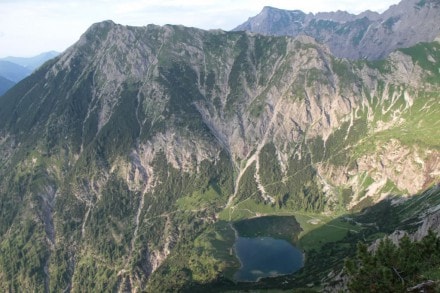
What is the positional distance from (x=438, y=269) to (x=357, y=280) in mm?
11172

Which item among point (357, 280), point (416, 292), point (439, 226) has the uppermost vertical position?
point (416, 292)

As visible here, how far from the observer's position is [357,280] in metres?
64.2

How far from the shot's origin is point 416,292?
52.6 meters

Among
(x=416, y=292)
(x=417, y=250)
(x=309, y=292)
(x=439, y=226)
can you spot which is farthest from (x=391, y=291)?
(x=439, y=226)

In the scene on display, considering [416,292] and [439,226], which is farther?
[439,226]

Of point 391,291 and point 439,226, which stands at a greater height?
point 391,291

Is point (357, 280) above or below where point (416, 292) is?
below

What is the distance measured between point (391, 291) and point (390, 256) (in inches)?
317

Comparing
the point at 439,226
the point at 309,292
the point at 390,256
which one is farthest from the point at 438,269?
the point at 439,226

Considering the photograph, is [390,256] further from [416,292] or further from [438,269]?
[416,292]

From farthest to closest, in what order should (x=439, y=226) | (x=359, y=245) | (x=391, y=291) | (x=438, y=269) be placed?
1. (x=439, y=226)
2. (x=359, y=245)
3. (x=438, y=269)
4. (x=391, y=291)

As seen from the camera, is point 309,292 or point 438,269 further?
point 309,292

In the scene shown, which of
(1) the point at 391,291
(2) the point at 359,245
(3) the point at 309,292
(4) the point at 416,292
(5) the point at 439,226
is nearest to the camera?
(4) the point at 416,292

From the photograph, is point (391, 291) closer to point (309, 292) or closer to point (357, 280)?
point (357, 280)
